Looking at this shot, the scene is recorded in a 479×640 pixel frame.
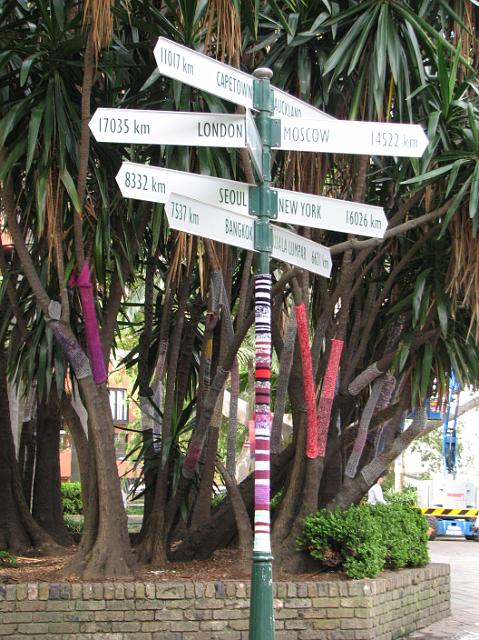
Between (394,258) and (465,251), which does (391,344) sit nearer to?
(394,258)

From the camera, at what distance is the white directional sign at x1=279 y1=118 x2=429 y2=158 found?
6512 millimetres

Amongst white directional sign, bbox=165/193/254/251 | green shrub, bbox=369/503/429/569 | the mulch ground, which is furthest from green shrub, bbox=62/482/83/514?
white directional sign, bbox=165/193/254/251

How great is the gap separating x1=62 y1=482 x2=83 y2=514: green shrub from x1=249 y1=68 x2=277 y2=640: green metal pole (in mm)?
13818

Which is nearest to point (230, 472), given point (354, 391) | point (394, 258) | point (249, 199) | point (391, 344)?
point (354, 391)

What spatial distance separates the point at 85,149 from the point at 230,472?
3.96 metres

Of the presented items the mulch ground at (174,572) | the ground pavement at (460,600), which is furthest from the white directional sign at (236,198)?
the ground pavement at (460,600)

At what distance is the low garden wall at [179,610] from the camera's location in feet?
27.8

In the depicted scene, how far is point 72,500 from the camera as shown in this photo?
70.4ft

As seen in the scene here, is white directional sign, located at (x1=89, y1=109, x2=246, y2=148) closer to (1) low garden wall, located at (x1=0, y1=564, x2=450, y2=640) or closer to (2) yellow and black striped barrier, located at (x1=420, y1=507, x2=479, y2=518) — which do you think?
(1) low garden wall, located at (x1=0, y1=564, x2=450, y2=640)

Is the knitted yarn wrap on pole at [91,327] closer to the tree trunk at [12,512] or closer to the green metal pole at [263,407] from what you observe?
the tree trunk at [12,512]

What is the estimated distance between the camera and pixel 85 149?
8414 millimetres

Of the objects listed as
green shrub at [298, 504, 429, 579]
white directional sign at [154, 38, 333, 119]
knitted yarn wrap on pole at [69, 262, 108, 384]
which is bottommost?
green shrub at [298, 504, 429, 579]

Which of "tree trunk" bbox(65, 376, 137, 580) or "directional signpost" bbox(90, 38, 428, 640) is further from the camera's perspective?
"tree trunk" bbox(65, 376, 137, 580)

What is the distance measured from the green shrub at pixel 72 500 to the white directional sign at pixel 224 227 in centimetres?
1372
